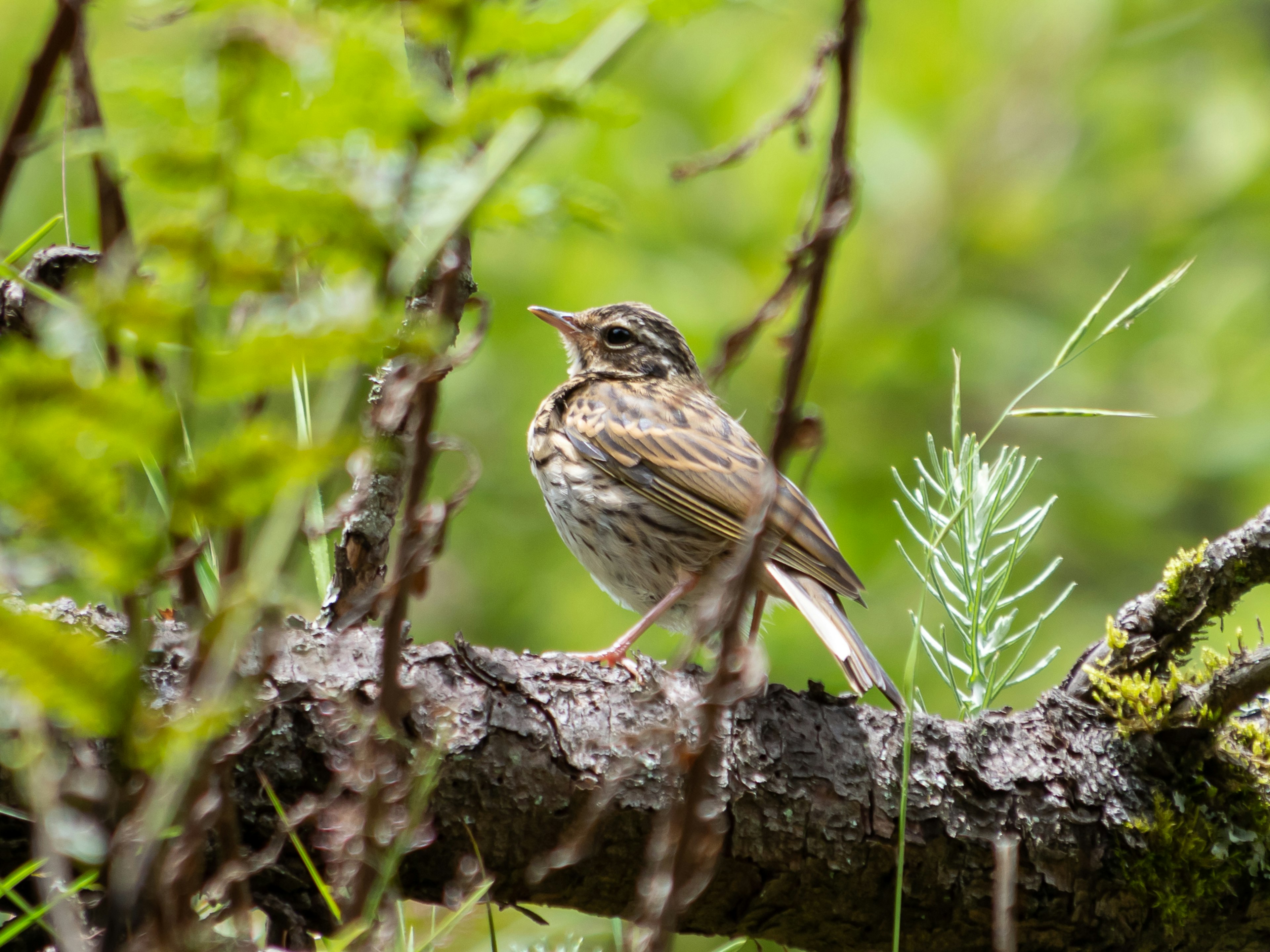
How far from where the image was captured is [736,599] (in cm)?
115

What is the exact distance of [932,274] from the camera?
21.8 ft

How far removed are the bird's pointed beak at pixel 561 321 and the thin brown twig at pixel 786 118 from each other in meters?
4.32

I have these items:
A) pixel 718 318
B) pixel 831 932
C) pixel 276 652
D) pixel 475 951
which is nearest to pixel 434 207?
pixel 276 652

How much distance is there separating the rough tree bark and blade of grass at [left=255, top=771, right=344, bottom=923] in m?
0.03

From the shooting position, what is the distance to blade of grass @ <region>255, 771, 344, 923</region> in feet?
5.59

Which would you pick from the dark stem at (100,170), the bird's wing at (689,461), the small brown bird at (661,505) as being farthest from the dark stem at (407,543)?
the bird's wing at (689,461)

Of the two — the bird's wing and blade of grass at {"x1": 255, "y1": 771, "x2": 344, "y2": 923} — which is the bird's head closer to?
the bird's wing

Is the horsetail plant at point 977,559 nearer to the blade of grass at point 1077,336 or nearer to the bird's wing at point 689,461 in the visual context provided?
the blade of grass at point 1077,336

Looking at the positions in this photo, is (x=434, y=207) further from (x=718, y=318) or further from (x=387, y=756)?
(x=718, y=318)

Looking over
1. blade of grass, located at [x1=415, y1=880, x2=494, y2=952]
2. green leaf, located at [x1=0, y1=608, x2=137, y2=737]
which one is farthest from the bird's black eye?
green leaf, located at [x1=0, y1=608, x2=137, y2=737]

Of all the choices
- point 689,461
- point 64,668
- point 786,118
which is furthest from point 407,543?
point 689,461

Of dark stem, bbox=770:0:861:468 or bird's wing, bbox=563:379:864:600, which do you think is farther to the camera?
bird's wing, bbox=563:379:864:600

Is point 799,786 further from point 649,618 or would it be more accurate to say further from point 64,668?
point 64,668

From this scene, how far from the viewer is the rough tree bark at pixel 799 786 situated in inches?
95.4
